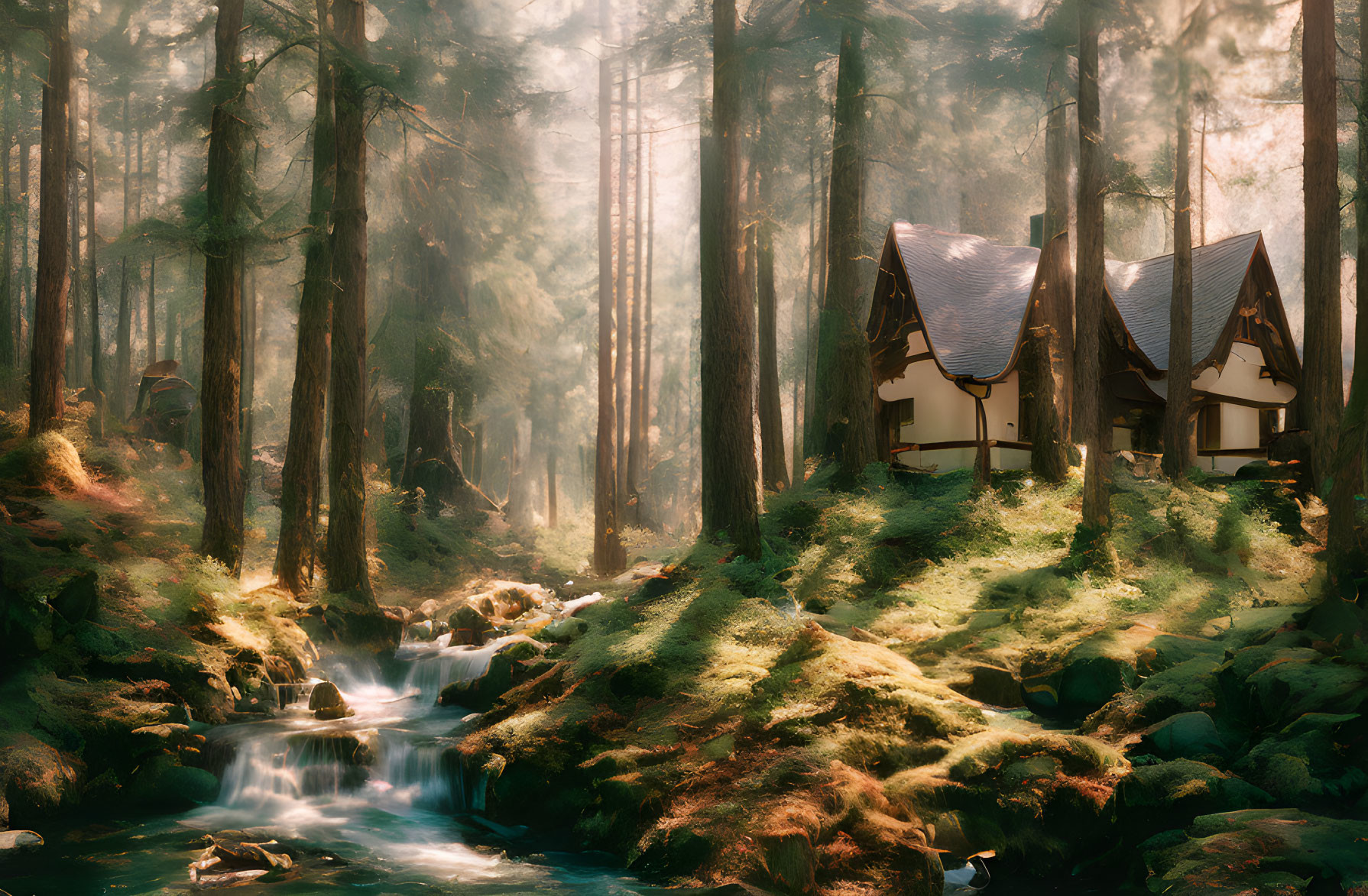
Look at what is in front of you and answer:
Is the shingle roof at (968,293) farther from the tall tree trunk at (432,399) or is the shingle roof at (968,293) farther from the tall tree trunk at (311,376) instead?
the tall tree trunk at (311,376)

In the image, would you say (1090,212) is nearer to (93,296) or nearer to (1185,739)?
(1185,739)

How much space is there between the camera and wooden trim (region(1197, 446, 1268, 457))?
917 inches

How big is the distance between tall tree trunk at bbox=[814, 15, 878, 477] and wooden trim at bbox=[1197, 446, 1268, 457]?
10882mm

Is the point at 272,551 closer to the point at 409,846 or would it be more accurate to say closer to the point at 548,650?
the point at 548,650

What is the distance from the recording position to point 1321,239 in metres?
14.5

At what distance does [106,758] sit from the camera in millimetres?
9867

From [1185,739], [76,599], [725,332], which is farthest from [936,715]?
[76,599]

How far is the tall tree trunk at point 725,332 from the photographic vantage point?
566 inches

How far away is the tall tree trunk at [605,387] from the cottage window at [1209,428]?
15842mm

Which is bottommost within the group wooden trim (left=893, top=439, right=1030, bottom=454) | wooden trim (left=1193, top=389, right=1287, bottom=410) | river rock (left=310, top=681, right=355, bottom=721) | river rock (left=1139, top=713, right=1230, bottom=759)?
river rock (left=310, top=681, right=355, bottom=721)

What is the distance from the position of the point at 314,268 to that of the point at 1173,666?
49.3 feet

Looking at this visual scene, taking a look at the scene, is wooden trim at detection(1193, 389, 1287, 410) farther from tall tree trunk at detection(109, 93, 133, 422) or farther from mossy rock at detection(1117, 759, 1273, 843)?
tall tree trunk at detection(109, 93, 133, 422)

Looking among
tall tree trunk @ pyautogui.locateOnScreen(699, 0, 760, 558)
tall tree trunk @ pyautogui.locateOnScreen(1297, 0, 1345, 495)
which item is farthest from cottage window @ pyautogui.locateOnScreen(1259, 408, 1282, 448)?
tall tree trunk @ pyautogui.locateOnScreen(699, 0, 760, 558)

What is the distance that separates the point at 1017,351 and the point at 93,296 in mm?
26100
